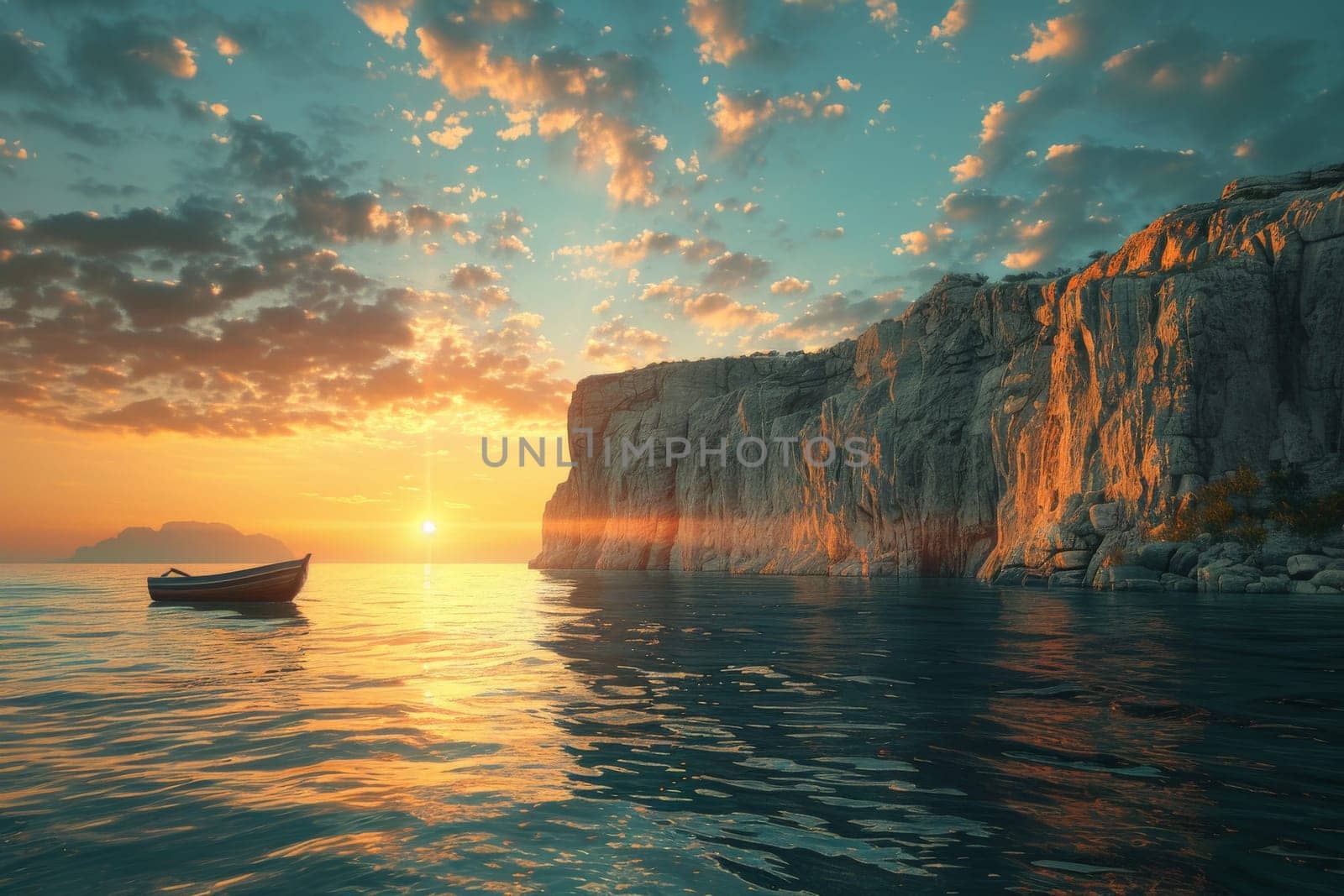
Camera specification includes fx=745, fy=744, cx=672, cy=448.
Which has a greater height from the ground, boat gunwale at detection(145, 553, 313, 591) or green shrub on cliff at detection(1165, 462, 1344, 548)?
green shrub on cliff at detection(1165, 462, 1344, 548)

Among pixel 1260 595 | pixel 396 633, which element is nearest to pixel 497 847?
pixel 396 633

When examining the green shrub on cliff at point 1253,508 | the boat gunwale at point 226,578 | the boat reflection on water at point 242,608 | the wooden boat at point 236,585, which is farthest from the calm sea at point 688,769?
the green shrub on cliff at point 1253,508

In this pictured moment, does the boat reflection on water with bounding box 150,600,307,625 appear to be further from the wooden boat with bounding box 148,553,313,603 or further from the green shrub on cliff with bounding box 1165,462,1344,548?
the green shrub on cliff with bounding box 1165,462,1344,548

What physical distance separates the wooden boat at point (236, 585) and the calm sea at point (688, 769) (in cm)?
2002

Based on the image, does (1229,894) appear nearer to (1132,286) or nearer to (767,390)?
(1132,286)

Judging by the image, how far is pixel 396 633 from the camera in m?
25.9

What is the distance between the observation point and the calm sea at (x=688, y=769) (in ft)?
18.1

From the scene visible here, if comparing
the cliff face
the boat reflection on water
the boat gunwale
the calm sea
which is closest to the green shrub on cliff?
the cliff face

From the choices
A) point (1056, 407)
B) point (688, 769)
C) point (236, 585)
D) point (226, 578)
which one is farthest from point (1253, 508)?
point (226, 578)

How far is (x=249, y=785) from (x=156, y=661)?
1370 cm

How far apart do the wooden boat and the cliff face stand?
4918 centimetres

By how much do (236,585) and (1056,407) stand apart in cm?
6064

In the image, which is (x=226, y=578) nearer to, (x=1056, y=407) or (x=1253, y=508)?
(x=1253, y=508)

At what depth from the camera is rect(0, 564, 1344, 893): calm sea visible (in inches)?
217
